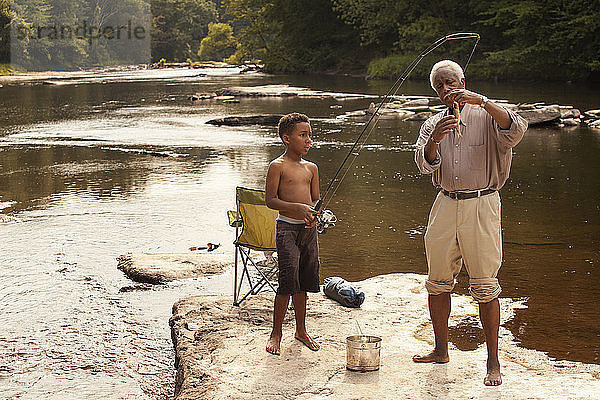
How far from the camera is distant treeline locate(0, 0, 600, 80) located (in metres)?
28.6

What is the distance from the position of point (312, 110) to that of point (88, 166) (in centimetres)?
920

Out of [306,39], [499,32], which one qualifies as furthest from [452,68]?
[306,39]

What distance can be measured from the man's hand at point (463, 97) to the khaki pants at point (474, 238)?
464mm

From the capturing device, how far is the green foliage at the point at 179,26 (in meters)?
91.8

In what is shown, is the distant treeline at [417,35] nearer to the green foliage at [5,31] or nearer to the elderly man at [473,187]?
the green foliage at [5,31]

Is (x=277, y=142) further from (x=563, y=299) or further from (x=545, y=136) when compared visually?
(x=563, y=299)

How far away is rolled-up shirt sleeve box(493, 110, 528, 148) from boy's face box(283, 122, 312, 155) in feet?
3.52

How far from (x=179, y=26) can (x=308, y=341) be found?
94261mm

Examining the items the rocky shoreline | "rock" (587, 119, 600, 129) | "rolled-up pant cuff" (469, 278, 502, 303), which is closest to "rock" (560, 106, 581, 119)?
the rocky shoreline

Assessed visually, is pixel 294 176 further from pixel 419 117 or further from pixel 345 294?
pixel 419 117

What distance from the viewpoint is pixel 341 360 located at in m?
4.04

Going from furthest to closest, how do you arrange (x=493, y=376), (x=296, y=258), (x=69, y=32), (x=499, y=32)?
(x=69, y=32), (x=499, y=32), (x=296, y=258), (x=493, y=376)

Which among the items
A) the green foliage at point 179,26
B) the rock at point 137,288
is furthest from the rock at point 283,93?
the green foliage at point 179,26

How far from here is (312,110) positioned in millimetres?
19906
